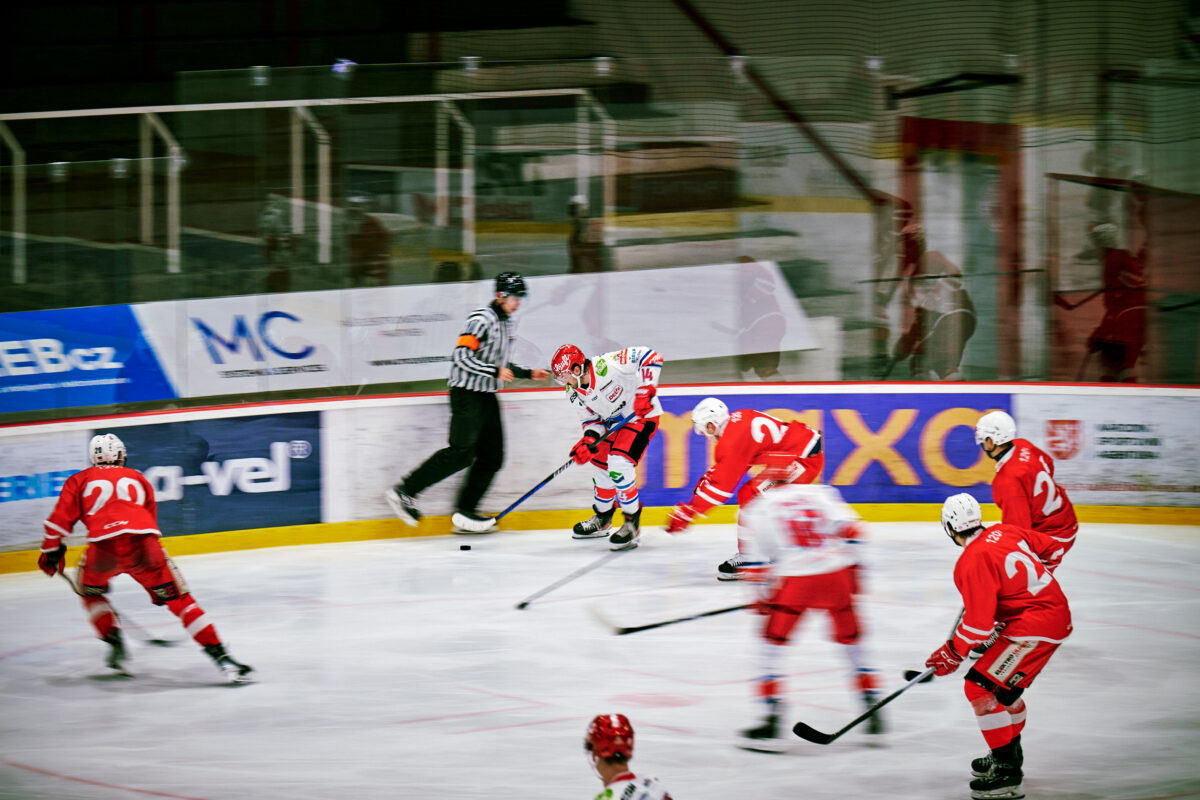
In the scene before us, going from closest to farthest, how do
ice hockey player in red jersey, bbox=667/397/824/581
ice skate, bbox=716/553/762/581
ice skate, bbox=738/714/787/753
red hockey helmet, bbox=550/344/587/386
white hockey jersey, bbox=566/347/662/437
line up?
ice skate, bbox=738/714/787/753 → ice hockey player in red jersey, bbox=667/397/824/581 → ice skate, bbox=716/553/762/581 → red hockey helmet, bbox=550/344/587/386 → white hockey jersey, bbox=566/347/662/437

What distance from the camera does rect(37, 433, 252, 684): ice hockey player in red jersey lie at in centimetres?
504

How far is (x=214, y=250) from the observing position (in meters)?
8.02

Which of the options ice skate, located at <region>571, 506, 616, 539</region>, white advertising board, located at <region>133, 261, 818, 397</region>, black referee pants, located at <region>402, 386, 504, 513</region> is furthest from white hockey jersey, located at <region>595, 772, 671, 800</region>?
white advertising board, located at <region>133, 261, 818, 397</region>

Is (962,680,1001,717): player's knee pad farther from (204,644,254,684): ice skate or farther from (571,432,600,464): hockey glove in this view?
(571,432,600,464): hockey glove

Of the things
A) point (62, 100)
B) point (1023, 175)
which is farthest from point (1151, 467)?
point (62, 100)

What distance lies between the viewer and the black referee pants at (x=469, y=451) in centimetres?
790

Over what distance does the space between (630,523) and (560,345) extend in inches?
59.1

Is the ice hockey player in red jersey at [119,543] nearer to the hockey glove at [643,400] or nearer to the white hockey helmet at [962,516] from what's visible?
the white hockey helmet at [962,516]

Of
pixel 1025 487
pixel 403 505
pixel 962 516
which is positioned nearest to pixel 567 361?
pixel 403 505

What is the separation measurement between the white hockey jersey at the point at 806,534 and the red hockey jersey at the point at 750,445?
1402 millimetres

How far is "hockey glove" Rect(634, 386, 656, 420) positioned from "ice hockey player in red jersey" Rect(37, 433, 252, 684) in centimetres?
309

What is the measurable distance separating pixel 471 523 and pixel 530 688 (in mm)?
3015

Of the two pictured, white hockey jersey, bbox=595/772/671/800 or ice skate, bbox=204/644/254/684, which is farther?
ice skate, bbox=204/644/254/684

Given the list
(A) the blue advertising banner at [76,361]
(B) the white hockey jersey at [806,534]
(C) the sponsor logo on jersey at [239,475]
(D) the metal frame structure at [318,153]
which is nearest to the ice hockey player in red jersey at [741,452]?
(B) the white hockey jersey at [806,534]
